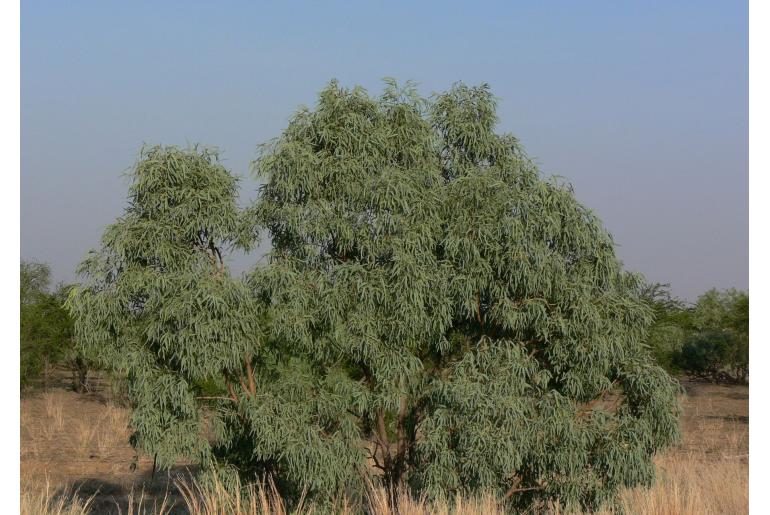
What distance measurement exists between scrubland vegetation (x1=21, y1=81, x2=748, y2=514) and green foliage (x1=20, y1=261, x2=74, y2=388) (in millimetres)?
18390

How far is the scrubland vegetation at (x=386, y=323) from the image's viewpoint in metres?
10.7

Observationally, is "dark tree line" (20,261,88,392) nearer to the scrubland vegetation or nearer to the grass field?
the grass field

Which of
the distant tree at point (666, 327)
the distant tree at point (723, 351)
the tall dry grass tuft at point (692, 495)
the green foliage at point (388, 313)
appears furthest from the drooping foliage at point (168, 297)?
the distant tree at point (723, 351)

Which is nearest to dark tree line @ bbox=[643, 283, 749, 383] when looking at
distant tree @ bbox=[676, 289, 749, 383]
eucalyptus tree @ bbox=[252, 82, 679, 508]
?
distant tree @ bbox=[676, 289, 749, 383]

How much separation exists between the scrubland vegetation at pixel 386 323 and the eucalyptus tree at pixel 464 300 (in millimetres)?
27

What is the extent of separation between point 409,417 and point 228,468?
7.67 ft

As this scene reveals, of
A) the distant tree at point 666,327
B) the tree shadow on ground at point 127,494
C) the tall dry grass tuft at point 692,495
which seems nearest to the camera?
the tall dry grass tuft at point 692,495

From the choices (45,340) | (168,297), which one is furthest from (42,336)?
(168,297)

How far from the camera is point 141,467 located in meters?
21.5

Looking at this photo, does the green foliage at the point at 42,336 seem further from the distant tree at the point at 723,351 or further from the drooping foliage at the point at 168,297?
the distant tree at the point at 723,351

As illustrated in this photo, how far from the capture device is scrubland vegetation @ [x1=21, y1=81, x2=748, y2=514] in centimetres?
1067
